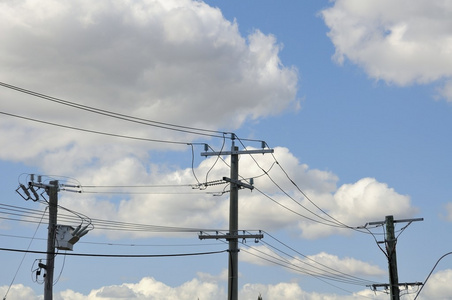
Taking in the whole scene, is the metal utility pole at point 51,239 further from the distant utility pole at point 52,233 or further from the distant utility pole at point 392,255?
the distant utility pole at point 392,255

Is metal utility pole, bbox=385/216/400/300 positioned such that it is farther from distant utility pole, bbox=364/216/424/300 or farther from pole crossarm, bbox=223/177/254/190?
pole crossarm, bbox=223/177/254/190

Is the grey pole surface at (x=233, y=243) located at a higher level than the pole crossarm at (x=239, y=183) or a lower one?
lower

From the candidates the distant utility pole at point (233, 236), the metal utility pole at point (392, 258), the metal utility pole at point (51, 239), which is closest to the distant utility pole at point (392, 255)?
the metal utility pole at point (392, 258)

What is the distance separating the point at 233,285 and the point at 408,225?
41.1ft

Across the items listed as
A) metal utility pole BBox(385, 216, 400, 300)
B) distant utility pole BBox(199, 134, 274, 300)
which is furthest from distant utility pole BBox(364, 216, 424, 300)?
distant utility pole BBox(199, 134, 274, 300)

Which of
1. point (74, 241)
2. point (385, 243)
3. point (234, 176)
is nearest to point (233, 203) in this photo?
point (234, 176)

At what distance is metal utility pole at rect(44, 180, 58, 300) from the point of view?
122ft

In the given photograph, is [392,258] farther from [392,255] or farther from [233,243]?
[233,243]

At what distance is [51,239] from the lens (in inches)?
1491

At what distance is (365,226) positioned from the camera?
157 feet

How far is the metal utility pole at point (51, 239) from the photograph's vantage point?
37125mm

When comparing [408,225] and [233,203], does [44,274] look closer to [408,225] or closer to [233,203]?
[233,203]

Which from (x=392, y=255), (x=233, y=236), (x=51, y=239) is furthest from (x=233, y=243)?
(x=392, y=255)

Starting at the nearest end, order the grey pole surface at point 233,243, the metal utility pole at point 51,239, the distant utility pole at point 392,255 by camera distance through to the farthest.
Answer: the metal utility pole at point 51,239 < the grey pole surface at point 233,243 < the distant utility pole at point 392,255
